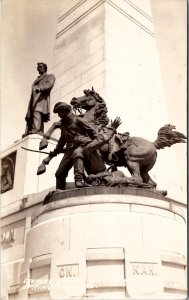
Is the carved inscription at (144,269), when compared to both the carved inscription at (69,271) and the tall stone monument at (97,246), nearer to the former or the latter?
the tall stone monument at (97,246)

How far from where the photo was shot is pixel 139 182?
5945mm

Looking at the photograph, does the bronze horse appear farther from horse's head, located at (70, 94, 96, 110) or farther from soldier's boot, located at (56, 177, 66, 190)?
soldier's boot, located at (56, 177, 66, 190)

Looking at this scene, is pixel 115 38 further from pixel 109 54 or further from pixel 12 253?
pixel 12 253

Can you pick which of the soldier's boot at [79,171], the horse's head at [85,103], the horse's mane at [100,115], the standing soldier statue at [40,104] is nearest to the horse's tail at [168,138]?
the horse's mane at [100,115]

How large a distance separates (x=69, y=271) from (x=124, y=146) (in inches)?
85.3

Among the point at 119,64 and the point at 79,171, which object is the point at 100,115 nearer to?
the point at 79,171

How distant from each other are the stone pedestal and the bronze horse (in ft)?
2.06

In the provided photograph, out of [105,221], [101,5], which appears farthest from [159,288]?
[101,5]

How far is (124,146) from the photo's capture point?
6.30 meters

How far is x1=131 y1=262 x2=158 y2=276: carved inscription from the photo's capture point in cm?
486

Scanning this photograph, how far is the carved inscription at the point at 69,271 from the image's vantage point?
16.1 ft

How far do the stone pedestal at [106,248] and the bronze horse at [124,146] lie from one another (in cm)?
63

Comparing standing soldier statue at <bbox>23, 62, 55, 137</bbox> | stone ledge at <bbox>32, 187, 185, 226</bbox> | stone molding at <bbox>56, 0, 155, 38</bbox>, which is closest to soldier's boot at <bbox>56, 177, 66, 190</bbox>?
stone ledge at <bbox>32, 187, 185, 226</bbox>

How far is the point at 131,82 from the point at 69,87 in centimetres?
186
